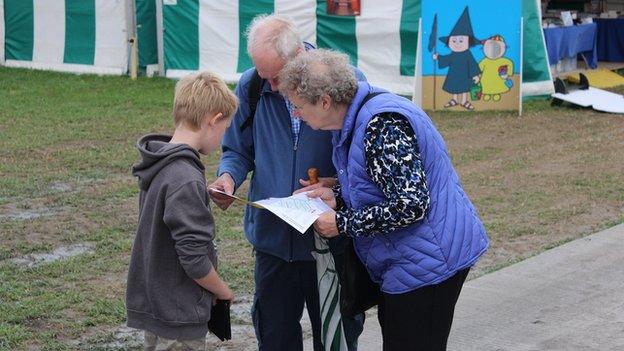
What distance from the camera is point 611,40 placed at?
19.1 metres

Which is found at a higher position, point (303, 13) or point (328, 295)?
point (303, 13)

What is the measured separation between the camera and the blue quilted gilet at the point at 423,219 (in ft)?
10.8

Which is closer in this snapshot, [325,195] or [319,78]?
[319,78]

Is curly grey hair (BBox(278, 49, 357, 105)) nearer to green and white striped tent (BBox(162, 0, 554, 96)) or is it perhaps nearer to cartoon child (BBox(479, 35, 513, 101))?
cartoon child (BBox(479, 35, 513, 101))

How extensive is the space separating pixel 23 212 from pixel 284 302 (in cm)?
432

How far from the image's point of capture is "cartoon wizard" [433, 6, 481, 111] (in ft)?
42.1

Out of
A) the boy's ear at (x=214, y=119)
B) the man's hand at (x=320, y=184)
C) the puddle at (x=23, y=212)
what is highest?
the boy's ear at (x=214, y=119)

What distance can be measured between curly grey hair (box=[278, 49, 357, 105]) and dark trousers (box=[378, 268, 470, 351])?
0.68m

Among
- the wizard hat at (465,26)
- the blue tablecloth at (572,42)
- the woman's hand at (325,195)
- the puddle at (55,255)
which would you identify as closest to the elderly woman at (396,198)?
the woman's hand at (325,195)

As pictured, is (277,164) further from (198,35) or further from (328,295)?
(198,35)

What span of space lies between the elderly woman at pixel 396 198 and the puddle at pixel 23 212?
15.5 ft

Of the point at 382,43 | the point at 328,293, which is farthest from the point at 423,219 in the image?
the point at 382,43

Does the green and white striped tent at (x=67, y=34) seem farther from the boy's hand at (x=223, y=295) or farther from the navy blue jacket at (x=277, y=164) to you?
the boy's hand at (x=223, y=295)

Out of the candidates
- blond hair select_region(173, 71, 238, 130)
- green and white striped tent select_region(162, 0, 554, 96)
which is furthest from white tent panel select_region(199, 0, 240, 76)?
blond hair select_region(173, 71, 238, 130)
